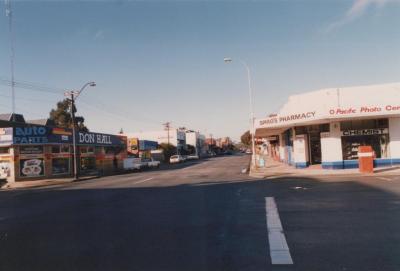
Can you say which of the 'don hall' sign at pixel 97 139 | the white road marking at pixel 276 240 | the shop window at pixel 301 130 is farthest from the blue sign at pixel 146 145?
the white road marking at pixel 276 240

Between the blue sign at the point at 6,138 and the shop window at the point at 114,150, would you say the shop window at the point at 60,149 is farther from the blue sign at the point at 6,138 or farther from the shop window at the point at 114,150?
the shop window at the point at 114,150

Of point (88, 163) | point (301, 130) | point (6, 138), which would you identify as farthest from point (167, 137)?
point (301, 130)

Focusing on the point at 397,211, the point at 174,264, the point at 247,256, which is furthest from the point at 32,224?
the point at 397,211

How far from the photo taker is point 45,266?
6.50 m

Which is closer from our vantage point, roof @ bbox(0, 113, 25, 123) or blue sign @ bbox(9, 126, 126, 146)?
blue sign @ bbox(9, 126, 126, 146)

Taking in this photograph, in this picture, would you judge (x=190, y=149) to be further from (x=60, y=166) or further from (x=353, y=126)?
(x=353, y=126)

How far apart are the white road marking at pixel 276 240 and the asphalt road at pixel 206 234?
128 mm

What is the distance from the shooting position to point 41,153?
3519 cm

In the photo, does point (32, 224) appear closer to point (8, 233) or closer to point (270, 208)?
point (8, 233)

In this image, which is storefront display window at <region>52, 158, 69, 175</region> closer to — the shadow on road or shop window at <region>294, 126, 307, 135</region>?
the shadow on road

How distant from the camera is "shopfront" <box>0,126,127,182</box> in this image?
33031 mm

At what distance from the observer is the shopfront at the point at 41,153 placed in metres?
33.0

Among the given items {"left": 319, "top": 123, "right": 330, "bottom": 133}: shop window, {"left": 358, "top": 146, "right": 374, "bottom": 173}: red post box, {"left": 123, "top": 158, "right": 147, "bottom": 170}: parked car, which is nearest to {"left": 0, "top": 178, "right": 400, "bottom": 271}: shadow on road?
{"left": 358, "top": 146, "right": 374, "bottom": 173}: red post box

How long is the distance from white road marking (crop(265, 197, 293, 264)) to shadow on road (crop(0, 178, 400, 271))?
0.43ft
